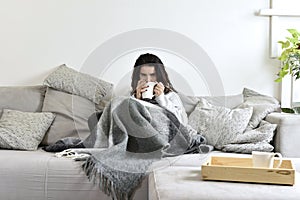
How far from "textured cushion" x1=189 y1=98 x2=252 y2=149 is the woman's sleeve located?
0.06 meters

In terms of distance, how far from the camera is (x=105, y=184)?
2.31 meters

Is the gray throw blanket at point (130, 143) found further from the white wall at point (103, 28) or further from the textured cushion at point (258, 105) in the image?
the white wall at point (103, 28)

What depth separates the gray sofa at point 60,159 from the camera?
7.65 feet

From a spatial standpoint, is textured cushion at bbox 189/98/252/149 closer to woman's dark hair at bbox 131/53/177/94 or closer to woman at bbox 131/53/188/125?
woman at bbox 131/53/188/125

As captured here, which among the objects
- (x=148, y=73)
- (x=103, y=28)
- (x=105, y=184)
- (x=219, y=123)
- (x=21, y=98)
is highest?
(x=103, y=28)

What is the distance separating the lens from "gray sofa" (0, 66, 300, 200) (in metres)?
2.33

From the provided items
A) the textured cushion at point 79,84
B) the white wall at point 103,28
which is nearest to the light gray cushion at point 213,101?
the white wall at point 103,28

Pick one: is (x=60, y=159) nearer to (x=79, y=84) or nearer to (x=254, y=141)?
(x=79, y=84)

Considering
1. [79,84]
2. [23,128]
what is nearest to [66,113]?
[79,84]

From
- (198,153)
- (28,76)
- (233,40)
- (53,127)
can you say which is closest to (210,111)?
(198,153)

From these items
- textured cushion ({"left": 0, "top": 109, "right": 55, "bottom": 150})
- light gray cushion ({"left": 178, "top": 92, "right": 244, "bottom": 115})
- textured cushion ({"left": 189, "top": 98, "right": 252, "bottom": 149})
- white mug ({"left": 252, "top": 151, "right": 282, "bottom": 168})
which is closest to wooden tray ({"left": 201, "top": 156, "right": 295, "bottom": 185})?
white mug ({"left": 252, "top": 151, "right": 282, "bottom": 168})

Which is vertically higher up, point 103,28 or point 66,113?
point 103,28

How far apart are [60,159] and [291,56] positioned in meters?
1.67

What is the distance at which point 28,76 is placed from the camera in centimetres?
331
